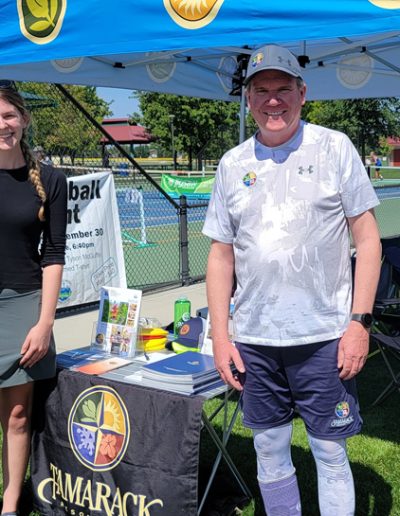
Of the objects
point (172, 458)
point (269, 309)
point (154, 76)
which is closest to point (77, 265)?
point (154, 76)

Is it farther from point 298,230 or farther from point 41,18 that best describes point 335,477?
point 41,18

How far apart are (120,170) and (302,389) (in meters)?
8.42

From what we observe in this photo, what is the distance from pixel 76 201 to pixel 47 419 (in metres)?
3.59

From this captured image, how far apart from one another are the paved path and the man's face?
3325 millimetres

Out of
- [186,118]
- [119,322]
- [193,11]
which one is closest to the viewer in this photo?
[193,11]

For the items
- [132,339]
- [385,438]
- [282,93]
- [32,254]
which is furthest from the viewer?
[385,438]

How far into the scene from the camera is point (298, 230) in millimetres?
2043

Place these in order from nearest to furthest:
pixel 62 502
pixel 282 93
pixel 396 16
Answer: pixel 282 93
pixel 396 16
pixel 62 502

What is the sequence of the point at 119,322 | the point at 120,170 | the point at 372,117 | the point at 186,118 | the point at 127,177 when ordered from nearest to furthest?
the point at 119,322, the point at 120,170, the point at 127,177, the point at 372,117, the point at 186,118

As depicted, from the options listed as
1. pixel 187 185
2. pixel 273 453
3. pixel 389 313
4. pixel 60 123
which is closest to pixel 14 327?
pixel 273 453

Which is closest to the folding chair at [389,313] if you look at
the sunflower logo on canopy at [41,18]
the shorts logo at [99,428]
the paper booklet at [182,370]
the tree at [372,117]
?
the paper booklet at [182,370]

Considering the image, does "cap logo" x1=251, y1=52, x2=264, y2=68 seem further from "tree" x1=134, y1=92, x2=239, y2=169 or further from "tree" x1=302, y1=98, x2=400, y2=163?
"tree" x1=134, y1=92, x2=239, y2=169

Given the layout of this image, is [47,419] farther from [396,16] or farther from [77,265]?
[77,265]

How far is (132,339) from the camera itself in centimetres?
311
